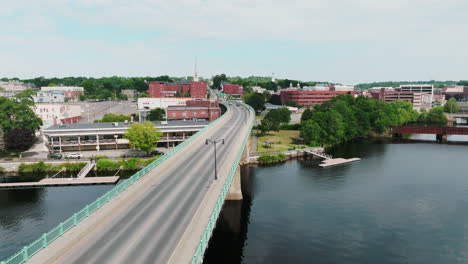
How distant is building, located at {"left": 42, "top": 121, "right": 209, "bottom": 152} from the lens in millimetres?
83444

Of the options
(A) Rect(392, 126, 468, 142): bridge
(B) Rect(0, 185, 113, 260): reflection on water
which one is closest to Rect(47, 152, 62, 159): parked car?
(B) Rect(0, 185, 113, 260): reflection on water

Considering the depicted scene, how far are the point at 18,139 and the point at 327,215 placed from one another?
232 ft

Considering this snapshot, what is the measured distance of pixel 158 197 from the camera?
110 ft

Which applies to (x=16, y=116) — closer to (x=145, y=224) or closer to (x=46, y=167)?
(x=46, y=167)

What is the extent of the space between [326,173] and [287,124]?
5808cm

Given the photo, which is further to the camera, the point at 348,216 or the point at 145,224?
the point at 348,216

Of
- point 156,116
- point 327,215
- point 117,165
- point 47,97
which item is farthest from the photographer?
point 47,97

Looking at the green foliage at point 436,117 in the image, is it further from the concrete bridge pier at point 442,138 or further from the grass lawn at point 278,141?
the grass lawn at point 278,141

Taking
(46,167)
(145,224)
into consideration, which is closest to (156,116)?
(46,167)

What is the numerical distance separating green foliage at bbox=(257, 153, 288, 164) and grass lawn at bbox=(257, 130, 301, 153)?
5.46 metres

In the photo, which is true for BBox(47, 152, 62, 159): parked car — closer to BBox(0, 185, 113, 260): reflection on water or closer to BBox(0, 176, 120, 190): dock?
BBox(0, 176, 120, 190): dock

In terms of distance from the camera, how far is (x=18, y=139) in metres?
78.0

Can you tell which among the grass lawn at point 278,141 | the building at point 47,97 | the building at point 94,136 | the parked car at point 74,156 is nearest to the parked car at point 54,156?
the parked car at point 74,156

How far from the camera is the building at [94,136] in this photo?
83.4 meters
